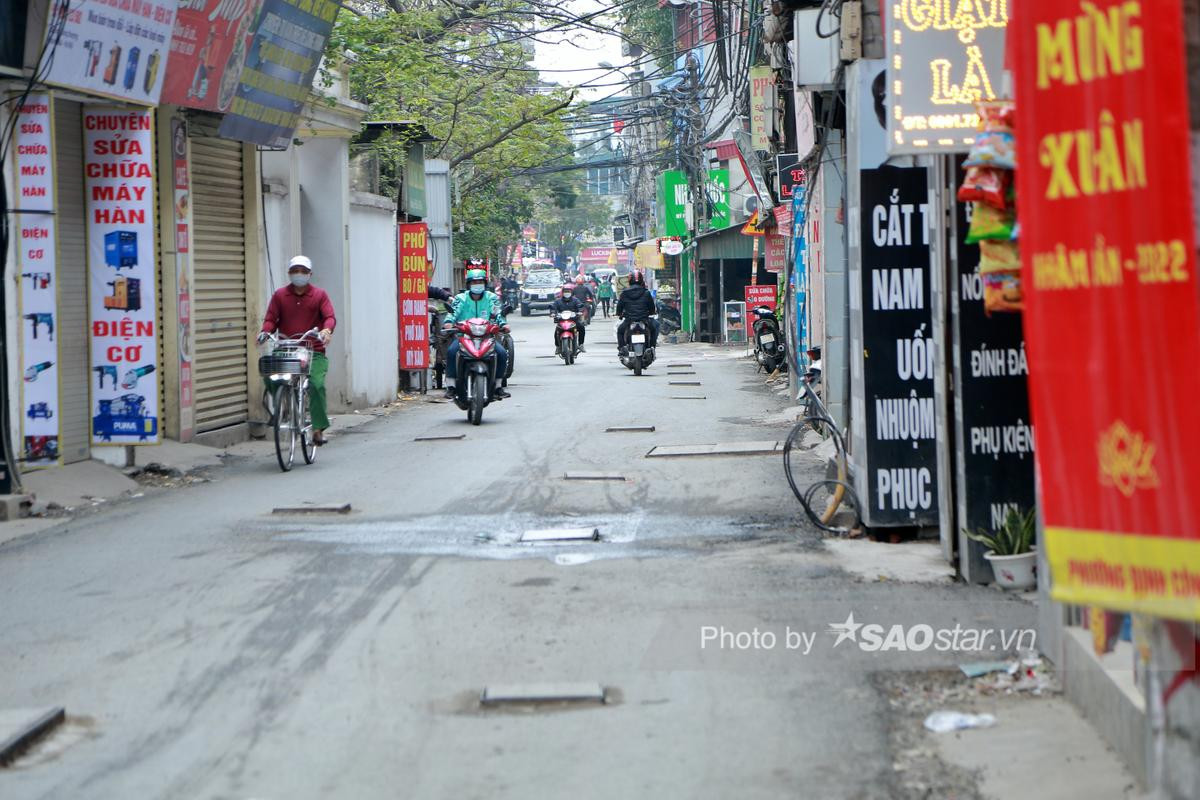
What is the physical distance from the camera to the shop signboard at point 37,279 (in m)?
10.5

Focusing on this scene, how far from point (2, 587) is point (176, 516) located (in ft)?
8.29

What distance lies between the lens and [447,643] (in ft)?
21.3

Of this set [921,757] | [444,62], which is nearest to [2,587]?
[921,757]

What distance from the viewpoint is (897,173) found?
8539 mm

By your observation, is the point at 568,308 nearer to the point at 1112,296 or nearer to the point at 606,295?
the point at 1112,296

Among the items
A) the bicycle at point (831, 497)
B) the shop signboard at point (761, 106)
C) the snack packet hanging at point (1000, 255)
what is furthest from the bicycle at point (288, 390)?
the shop signboard at point (761, 106)

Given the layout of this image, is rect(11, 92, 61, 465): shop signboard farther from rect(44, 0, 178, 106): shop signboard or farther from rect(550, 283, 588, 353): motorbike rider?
rect(550, 283, 588, 353): motorbike rider

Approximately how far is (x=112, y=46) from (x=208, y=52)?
210cm

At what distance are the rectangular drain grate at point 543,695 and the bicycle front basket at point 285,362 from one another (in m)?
7.67

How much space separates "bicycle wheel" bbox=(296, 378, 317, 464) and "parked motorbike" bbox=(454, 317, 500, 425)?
3.67m

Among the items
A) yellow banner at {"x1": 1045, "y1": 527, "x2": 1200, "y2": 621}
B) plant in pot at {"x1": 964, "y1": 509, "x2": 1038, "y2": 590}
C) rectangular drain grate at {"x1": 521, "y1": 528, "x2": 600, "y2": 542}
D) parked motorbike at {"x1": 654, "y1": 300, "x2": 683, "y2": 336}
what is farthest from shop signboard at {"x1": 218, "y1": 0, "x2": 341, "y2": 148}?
parked motorbike at {"x1": 654, "y1": 300, "x2": 683, "y2": 336}

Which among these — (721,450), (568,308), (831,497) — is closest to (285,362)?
(721,450)

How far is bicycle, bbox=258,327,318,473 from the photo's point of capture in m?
12.9

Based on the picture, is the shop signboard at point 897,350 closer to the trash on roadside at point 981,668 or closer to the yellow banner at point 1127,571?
the trash on roadside at point 981,668
